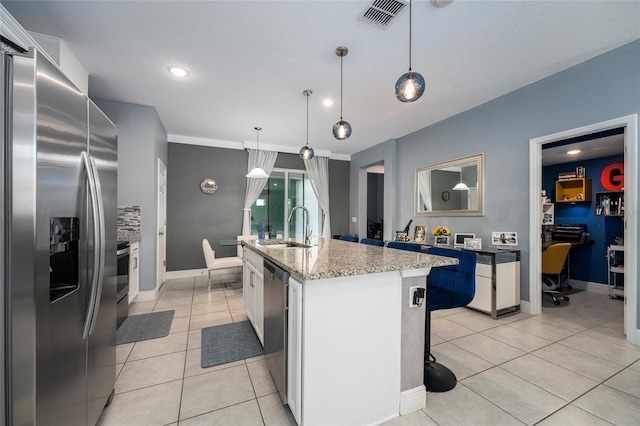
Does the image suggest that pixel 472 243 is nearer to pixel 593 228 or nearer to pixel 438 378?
pixel 438 378

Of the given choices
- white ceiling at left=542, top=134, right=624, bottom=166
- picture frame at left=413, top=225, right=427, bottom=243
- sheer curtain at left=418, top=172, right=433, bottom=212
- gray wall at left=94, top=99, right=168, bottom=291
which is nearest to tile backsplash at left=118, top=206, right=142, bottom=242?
gray wall at left=94, top=99, right=168, bottom=291

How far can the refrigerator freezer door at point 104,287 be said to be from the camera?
51.8 inches

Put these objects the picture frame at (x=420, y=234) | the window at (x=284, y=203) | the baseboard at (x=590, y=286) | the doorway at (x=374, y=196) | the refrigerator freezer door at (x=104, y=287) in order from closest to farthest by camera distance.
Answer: the refrigerator freezer door at (x=104, y=287) → the baseboard at (x=590, y=286) → the picture frame at (x=420, y=234) → the window at (x=284, y=203) → the doorway at (x=374, y=196)

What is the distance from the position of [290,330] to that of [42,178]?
1.26m

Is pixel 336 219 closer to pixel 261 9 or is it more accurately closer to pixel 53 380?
pixel 261 9

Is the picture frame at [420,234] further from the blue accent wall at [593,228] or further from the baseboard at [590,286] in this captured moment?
the baseboard at [590,286]

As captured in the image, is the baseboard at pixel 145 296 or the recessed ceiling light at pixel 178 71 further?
the baseboard at pixel 145 296

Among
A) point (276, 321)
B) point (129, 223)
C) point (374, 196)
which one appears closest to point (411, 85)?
point (276, 321)

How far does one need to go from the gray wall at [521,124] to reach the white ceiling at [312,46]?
0.53 ft

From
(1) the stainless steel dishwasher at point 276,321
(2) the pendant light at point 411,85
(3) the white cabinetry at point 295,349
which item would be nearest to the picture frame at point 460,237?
(2) the pendant light at point 411,85

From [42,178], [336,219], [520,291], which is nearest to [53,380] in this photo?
[42,178]

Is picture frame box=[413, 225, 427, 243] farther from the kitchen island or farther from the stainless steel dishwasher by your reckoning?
the stainless steel dishwasher

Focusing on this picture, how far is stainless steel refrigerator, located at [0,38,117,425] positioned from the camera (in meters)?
0.86

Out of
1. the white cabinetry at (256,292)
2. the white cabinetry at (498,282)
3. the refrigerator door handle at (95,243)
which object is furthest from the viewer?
the white cabinetry at (498,282)
